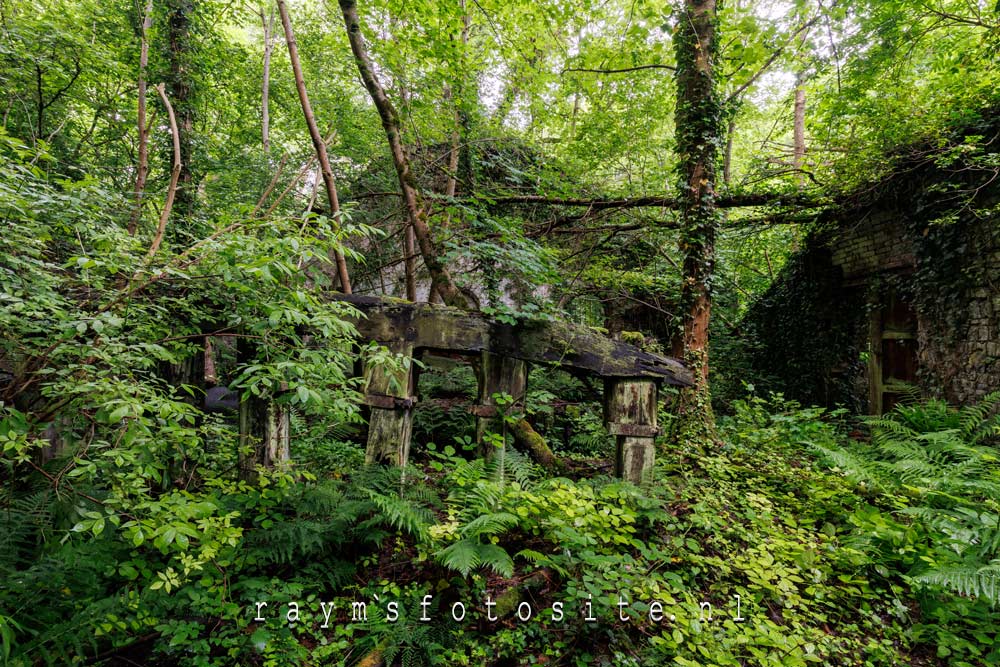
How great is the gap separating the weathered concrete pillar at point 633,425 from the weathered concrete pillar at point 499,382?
90 cm

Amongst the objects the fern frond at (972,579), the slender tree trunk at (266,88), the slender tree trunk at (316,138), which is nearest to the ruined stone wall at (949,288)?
the fern frond at (972,579)

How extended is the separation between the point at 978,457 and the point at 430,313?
5.35m

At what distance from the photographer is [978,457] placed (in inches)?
159

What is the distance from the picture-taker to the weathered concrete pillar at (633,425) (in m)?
4.09

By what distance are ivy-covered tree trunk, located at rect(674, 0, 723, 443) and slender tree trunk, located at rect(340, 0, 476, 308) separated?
2.96 metres

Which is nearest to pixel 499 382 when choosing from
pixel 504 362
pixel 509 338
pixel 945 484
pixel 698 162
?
pixel 504 362

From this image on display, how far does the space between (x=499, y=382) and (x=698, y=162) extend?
152 inches

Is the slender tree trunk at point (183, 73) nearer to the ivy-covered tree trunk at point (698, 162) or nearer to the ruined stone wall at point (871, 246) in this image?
the ivy-covered tree trunk at point (698, 162)

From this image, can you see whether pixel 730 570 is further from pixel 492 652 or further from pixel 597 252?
pixel 597 252

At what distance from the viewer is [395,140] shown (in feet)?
16.0

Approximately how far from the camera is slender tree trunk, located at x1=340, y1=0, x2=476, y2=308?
4676 millimetres

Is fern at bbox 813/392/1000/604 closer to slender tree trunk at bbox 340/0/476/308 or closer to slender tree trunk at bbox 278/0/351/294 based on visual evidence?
slender tree trunk at bbox 340/0/476/308

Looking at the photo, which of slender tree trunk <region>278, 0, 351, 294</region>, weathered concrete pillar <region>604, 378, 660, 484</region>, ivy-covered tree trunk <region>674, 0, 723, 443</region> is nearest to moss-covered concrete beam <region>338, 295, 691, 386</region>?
weathered concrete pillar <region>604, 378, 660, 484</region>

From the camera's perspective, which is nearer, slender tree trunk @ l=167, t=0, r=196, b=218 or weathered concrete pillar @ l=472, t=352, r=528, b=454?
weathered concrete pillar @ l=472, t=352, r=528, b=454
